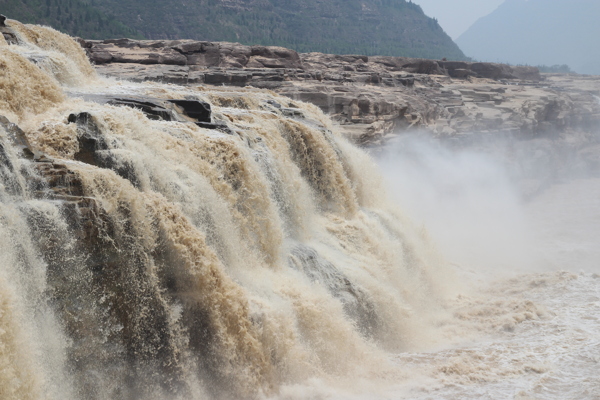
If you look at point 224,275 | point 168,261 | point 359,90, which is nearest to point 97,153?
point 168,261

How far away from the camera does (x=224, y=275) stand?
678 centimetres

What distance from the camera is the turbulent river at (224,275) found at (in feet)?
18.1

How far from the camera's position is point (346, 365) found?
312 inches

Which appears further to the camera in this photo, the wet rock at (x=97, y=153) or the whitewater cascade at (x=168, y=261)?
the wet rock at (x=97, y=153)

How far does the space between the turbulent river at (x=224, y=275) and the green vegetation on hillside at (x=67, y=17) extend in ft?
126

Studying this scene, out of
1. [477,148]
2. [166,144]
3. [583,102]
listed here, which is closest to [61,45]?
[166,144]

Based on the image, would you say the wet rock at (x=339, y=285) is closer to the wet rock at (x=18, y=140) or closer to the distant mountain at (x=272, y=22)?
the wet rock at (x=18, y=140)

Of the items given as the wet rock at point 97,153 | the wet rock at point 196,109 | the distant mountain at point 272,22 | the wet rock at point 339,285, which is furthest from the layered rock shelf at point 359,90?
the distant mountain at point 272,22

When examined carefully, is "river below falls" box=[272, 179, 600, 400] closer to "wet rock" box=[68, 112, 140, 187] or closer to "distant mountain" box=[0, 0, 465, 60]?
"wet rock" box=[68, 112, 140, 187]

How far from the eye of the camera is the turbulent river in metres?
5.51

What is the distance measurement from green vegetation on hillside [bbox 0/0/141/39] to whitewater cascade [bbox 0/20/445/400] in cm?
4083

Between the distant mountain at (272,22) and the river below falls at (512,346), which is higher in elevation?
the distant mountain at (272,22)

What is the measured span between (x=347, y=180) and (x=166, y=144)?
17.1ft

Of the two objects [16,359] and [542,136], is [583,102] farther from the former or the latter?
[16,359]
